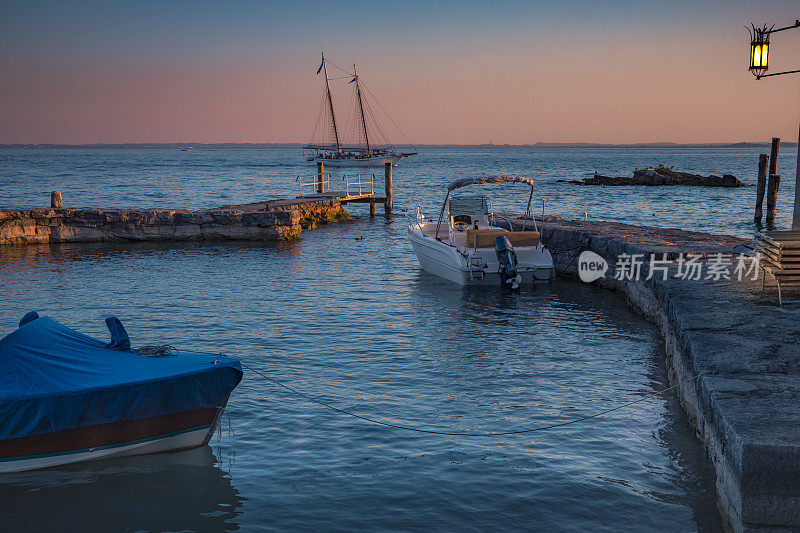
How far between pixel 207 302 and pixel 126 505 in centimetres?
974

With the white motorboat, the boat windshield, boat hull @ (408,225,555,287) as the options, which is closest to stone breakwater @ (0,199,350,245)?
the boat windshield

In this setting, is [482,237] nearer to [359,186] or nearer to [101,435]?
[101,435]

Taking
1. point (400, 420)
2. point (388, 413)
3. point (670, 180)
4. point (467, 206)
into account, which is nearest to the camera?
point (400, 420)

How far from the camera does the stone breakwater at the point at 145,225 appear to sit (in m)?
27.1

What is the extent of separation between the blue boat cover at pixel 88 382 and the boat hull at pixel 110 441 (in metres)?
0.09

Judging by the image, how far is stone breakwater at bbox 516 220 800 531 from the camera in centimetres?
532

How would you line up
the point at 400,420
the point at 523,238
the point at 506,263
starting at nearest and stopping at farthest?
the point at 400,420 → the point at 506,263 → the point at 523,238

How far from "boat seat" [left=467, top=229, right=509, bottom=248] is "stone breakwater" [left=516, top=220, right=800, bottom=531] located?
4.91 meters

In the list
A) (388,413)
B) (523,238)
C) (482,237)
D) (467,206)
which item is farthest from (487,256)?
(388,413)

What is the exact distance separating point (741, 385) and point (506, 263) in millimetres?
10963

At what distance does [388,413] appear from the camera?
31.2 feet

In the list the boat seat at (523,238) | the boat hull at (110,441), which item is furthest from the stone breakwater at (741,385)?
the boat hull at (110,441)

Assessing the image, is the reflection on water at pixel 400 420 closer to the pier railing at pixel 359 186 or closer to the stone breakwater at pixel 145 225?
the stone breakwater at pixel 145 225

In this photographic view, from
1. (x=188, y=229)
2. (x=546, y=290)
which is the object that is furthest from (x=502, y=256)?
(x=188, y=229)
